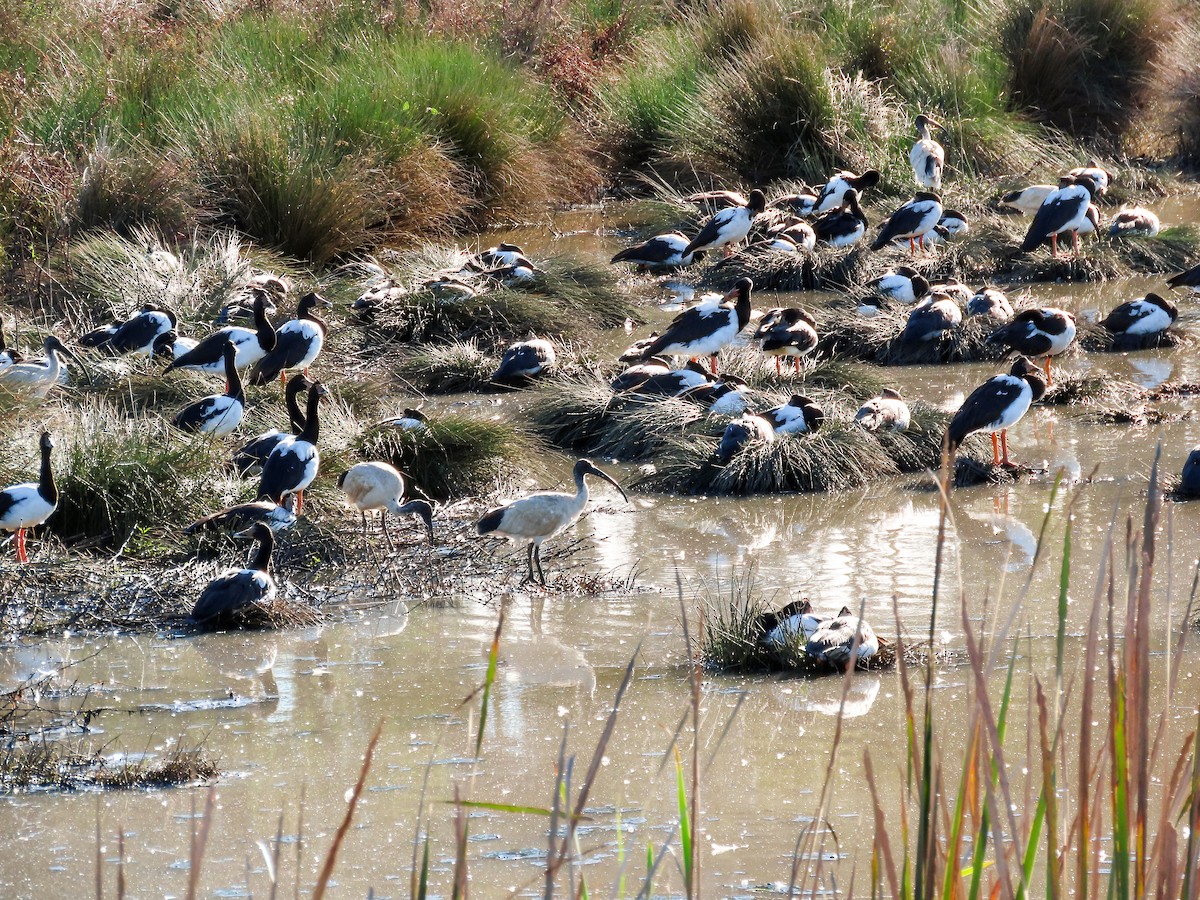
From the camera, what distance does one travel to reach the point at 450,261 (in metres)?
12.2

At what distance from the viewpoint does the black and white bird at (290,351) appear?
9.08m

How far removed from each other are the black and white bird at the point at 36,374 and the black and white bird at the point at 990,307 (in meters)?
6.25

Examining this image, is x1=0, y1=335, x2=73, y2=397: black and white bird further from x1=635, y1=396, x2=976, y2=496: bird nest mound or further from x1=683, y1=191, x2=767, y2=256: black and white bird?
x1=683, y1=191, x2=767, y2=256: black and white bird

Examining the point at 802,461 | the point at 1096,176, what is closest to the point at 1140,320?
the point at 802,461

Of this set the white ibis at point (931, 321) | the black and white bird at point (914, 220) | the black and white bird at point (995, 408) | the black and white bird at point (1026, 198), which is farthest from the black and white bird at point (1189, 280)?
the black and white bird at point (995, 408)

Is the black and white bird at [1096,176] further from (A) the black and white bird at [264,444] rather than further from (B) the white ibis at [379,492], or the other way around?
(B) the white ibis at [379,492]

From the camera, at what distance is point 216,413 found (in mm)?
8266

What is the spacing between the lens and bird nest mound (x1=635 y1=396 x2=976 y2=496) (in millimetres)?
8250

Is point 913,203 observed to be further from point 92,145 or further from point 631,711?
point 631,711

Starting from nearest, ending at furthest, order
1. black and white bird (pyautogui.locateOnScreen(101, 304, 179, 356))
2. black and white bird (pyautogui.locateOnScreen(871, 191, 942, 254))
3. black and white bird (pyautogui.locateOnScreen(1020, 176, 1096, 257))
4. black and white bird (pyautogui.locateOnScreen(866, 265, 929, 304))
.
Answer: black and white bird (pyautogui.locateOnScreen(101, 304, 179, 356)) → black and white bird (pyautogui.locateOnScreen(866, 265, 929, 304)) → black and white bird (pyautogui.locateOnScreen(1020, 176, 1096, 257)) → black and white bird (pyautogui.locateOnScreen(871, 191, 942, 254))

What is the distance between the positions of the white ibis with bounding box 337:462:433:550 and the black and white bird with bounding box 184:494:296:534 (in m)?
0.33

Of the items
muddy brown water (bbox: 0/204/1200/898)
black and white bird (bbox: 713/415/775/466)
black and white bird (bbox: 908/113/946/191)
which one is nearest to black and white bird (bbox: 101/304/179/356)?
muddy brown water (bbox: 0/204/1200/898)

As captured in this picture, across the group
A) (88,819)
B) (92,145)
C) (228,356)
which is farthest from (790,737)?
(92,145)

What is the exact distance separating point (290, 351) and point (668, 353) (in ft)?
8.12
